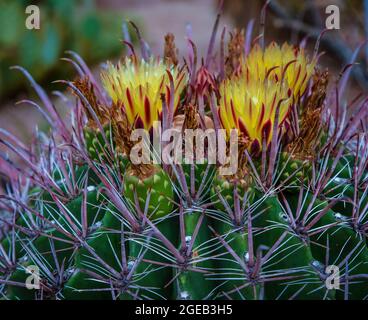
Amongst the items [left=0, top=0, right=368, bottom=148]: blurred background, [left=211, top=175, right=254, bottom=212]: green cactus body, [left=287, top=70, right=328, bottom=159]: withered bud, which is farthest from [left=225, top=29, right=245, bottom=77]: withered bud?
[left=0, top=0, right=368, bottom=148]: blurred background

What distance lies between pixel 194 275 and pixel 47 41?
9.88 ft

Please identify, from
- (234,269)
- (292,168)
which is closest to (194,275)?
(234,269)

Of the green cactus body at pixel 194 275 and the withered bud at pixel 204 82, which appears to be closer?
the green cactus body at pixel 194 275

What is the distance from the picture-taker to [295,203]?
845 millimetres

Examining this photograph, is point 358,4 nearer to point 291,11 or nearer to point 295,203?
point 291,11

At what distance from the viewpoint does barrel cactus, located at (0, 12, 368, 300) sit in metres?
0.79

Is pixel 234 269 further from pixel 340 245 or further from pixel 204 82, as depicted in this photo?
pixel 204 82

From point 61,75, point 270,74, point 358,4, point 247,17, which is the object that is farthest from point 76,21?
point 270,74

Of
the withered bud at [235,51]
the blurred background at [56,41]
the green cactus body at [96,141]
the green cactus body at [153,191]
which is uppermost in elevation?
the blurred background at [56,41]

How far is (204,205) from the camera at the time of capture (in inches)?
31.6

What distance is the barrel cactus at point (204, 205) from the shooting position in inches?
31.0

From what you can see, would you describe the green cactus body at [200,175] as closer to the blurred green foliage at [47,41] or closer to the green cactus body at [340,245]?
the green cactus body at [340,245]

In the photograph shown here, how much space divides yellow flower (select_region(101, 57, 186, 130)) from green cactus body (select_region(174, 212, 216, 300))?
Answer: 16 cm

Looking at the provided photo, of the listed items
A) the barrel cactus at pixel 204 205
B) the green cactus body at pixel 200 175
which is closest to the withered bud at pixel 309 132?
the barrel cactus at pixel 204 205
